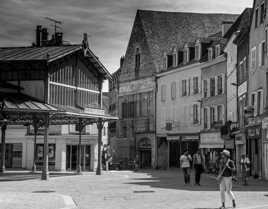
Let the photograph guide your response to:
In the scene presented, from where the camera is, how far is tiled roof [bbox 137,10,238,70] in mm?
66562

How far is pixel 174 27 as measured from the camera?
67500 mm

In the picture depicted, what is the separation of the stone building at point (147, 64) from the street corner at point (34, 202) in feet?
138

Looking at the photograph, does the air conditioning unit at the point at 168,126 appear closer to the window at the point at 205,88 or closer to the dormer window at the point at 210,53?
the window at the point at 205,88

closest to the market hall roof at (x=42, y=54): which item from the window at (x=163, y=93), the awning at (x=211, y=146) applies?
the awning at (x=211, y=146)

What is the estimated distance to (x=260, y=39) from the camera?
118 ft

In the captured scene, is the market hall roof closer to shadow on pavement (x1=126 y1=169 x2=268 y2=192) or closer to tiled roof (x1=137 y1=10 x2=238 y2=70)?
shadow on pavement (x1=126 y1=169 x2=268 y2=192)

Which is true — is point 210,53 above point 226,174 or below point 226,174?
above

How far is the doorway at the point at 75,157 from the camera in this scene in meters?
49.6

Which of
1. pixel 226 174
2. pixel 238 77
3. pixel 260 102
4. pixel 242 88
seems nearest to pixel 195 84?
pixel 238 77

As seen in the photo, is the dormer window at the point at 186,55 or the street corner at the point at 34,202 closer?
the street corner at the point at 34,202

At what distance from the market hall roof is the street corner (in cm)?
1472

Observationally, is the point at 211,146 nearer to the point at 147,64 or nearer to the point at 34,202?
the point at 147,64

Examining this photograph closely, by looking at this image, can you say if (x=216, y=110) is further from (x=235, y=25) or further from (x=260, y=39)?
(x=260, y=39)

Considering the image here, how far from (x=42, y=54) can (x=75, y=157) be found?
14.5 metres
